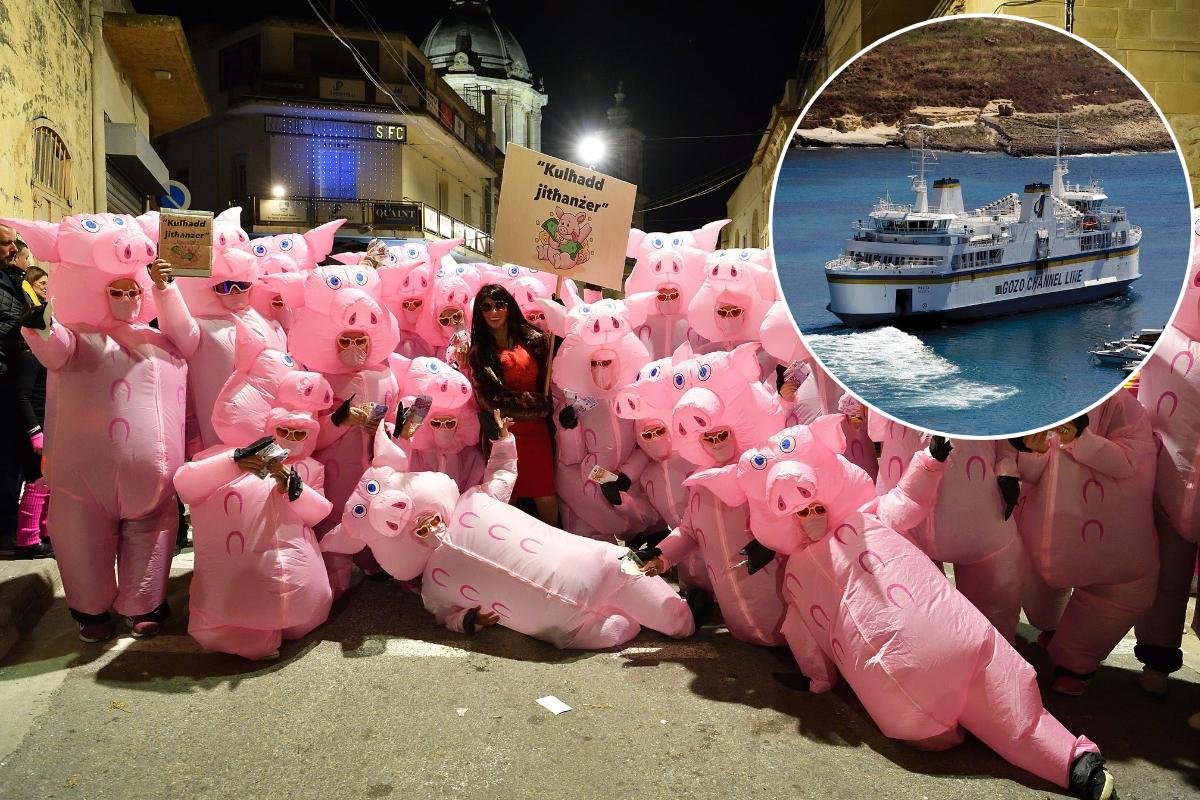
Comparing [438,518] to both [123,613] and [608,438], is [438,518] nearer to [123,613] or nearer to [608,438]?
[608,438]

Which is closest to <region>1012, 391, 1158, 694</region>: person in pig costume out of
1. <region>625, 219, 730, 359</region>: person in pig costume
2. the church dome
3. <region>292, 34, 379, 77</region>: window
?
<region>625, 219, 730, 359</region>: person in pig costume

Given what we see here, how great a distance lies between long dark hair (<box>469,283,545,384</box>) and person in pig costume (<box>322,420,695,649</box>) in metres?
0.76

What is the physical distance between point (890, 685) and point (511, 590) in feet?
5.47

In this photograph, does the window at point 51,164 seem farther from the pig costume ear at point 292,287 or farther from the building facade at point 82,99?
the pig costume ear at point 292,287

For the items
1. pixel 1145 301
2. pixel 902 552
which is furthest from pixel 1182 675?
pixel 1145 301

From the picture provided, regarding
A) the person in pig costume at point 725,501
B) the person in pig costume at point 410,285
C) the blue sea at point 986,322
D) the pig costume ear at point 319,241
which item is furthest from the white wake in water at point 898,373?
the pig costume ear at point 319,241

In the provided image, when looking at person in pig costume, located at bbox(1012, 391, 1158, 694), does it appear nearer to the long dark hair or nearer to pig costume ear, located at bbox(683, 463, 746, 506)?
pig costume ear, located at bbox(683, 463, 746, 506)

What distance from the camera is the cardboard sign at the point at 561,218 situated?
4.81m

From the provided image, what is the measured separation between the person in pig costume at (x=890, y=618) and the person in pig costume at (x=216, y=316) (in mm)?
→ 2676

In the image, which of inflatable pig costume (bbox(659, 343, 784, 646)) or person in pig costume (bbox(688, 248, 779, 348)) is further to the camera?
person in pig costume (bbox(688, 248, 779, 348))

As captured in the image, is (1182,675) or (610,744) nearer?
(610,744)

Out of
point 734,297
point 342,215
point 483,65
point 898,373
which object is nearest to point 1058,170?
point 898,373

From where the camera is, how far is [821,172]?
2197 mm

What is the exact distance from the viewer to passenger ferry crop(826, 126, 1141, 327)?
2057 mm
